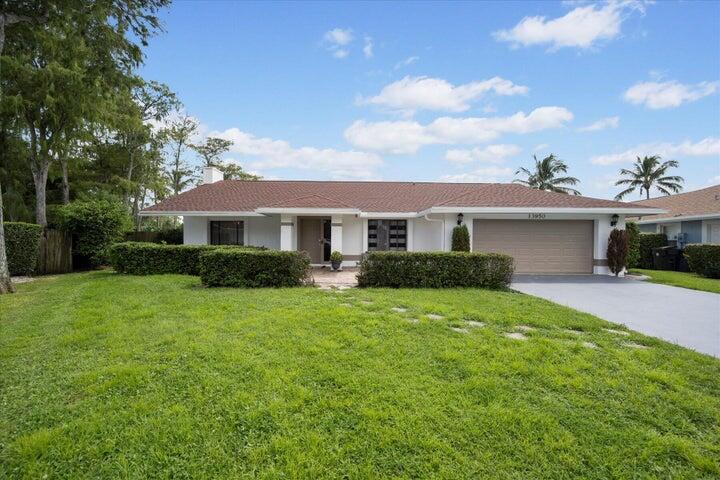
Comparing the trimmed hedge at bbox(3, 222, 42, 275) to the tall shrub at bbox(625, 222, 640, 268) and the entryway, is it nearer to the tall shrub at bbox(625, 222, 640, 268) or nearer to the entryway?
the entryway

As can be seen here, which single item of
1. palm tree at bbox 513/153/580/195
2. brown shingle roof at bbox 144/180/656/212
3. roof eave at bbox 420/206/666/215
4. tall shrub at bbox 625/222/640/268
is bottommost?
tall shrub at bbox 625/222/640/268

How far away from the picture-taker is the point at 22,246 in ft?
41.6

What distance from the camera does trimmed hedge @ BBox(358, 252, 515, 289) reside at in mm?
10008

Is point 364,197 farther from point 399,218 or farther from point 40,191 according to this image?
point 40,191

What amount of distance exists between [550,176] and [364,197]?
2878cm

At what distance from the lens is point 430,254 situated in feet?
33.1

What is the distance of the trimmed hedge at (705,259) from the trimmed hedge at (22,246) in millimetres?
26144

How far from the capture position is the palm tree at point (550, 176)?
123ft

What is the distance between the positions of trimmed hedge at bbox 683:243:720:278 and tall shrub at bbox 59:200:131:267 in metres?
24.8

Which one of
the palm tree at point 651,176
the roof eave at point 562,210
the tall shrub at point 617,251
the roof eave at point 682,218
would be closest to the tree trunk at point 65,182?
the roof eave at point 562,210

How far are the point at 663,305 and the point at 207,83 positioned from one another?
1739 centimetres

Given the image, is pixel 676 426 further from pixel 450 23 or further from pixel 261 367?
pixel 450 23

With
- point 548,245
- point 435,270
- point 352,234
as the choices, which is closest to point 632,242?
point 548,245

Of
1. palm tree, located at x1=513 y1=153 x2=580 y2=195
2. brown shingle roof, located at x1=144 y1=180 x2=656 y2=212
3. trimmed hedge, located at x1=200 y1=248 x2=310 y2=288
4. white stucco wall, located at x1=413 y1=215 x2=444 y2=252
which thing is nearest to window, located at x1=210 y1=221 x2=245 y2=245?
brown shingle roof, located at x1=144 y1=180 x2=656 y2=212
